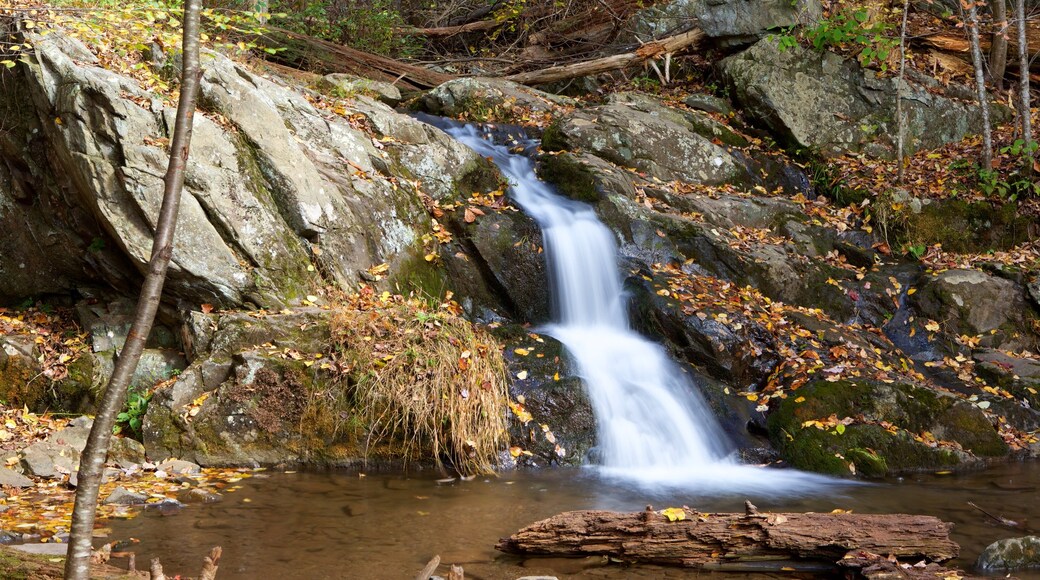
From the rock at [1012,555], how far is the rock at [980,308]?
5501 millimetres

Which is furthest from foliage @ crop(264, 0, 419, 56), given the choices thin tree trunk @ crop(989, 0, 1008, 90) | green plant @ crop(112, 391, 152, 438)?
thin tree trunk @ crop(989, 0, 1008, 90)

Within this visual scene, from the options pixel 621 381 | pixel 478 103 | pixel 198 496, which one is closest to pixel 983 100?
pixel 478 103

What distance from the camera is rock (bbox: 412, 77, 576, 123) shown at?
482 inches

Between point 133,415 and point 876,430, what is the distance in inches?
261

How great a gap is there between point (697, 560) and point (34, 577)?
320 centimetres

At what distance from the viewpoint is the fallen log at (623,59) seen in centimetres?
1451

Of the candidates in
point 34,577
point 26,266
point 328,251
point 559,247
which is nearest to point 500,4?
point 559,247

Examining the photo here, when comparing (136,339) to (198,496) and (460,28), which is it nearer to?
(198,496)

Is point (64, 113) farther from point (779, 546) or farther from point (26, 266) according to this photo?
point (779, 546)

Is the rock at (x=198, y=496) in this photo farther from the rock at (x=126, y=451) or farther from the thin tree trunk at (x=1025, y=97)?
the thin tree trunk at (x=1025, y=97)

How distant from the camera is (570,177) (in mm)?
10172

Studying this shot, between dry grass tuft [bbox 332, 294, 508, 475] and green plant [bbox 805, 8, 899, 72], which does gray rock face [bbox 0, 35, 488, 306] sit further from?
green plant [bbox 805, 8, 899, 72]

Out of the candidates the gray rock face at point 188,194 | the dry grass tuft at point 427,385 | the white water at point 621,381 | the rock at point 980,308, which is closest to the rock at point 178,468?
the dry grass tuft at point 427,385

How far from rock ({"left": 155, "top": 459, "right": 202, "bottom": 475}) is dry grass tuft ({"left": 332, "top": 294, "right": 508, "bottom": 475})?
1.40 metres
